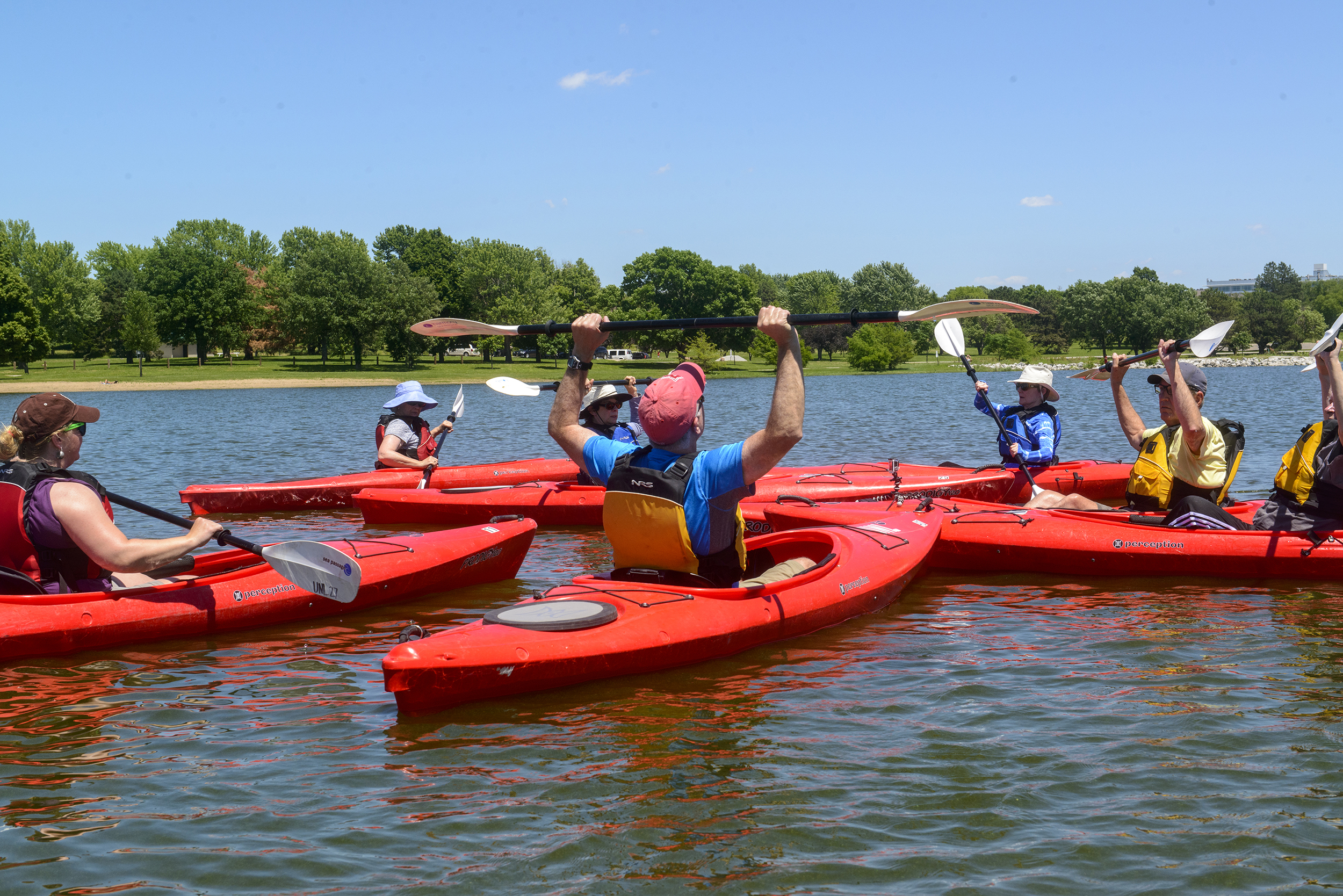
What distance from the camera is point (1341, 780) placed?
4023mm

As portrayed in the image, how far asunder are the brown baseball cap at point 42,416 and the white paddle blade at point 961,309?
4102mm

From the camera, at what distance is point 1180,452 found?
7.78 m

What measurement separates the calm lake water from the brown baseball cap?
4.17 ft

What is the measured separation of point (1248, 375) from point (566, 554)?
180ft

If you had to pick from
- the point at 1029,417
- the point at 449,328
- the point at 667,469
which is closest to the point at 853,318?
the point at 667,469

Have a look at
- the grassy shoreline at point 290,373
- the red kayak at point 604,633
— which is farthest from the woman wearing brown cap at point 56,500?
the grassy shoreline at point 290,373

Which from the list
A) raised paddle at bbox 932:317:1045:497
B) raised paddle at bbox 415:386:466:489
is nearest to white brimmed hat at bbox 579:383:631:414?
raised paddle at bbox 415:386:466:489

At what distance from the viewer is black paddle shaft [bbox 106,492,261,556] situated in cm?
598

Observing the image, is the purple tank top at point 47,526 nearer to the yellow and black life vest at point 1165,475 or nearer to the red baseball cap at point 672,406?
the red baseball cap at point 672,406

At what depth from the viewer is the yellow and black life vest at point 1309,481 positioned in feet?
23.4

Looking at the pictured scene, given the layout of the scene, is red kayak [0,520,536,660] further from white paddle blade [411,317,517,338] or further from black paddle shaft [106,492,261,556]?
white paddle blade [411,317,517,338]

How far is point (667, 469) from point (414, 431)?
22.3 feet

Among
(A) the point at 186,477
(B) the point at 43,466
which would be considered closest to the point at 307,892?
(B) the point at 43,466

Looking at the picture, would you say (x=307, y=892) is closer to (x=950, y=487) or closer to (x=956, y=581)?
(x=956, y=581)
